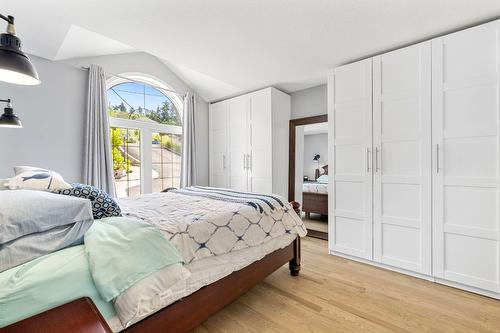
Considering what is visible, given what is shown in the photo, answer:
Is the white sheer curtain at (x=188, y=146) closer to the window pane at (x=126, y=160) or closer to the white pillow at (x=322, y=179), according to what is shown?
the window pane at (x=126, y=160)

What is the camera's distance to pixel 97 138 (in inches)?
120

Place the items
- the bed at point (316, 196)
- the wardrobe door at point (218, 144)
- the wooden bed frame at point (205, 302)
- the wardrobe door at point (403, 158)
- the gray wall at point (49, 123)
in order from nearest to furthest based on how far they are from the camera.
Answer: the wooden bed frame at point (205, 302) → the wardrobe door at point (403, 158) → the gray wall at point (49, 123) → the bed at point (316, 196) → the wardrobe door at point (218, 144)

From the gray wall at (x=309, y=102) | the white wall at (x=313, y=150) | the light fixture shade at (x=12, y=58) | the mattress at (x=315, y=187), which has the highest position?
the gray wall at (x=309, y=102)

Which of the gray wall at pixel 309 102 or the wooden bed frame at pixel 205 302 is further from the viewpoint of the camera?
the gray wall at pixel 309 102

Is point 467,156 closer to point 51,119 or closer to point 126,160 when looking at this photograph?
point 126,160

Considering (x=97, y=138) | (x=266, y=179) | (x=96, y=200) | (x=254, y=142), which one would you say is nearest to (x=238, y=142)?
(x=254, y=142)

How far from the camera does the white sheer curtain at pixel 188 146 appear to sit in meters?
4.13

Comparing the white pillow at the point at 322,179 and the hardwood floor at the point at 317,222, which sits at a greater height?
the white pillow at the point at 322,179

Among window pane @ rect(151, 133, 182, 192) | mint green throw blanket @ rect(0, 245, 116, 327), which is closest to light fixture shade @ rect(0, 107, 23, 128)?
mint green throw blanket @ rect(0, 245, 116, 327)

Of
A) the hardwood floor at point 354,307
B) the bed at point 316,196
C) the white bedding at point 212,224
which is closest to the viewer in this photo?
the white bedding at point 212,224

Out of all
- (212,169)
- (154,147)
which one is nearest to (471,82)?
(212,169)

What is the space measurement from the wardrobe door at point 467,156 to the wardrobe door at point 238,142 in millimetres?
2581

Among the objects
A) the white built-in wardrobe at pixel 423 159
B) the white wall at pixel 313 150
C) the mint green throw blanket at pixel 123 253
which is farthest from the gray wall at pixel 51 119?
the white built-in wardrobe at pixel 423 159

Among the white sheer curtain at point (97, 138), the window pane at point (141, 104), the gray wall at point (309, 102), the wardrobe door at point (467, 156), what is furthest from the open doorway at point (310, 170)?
the white sheer curtain at point (97, 138)
